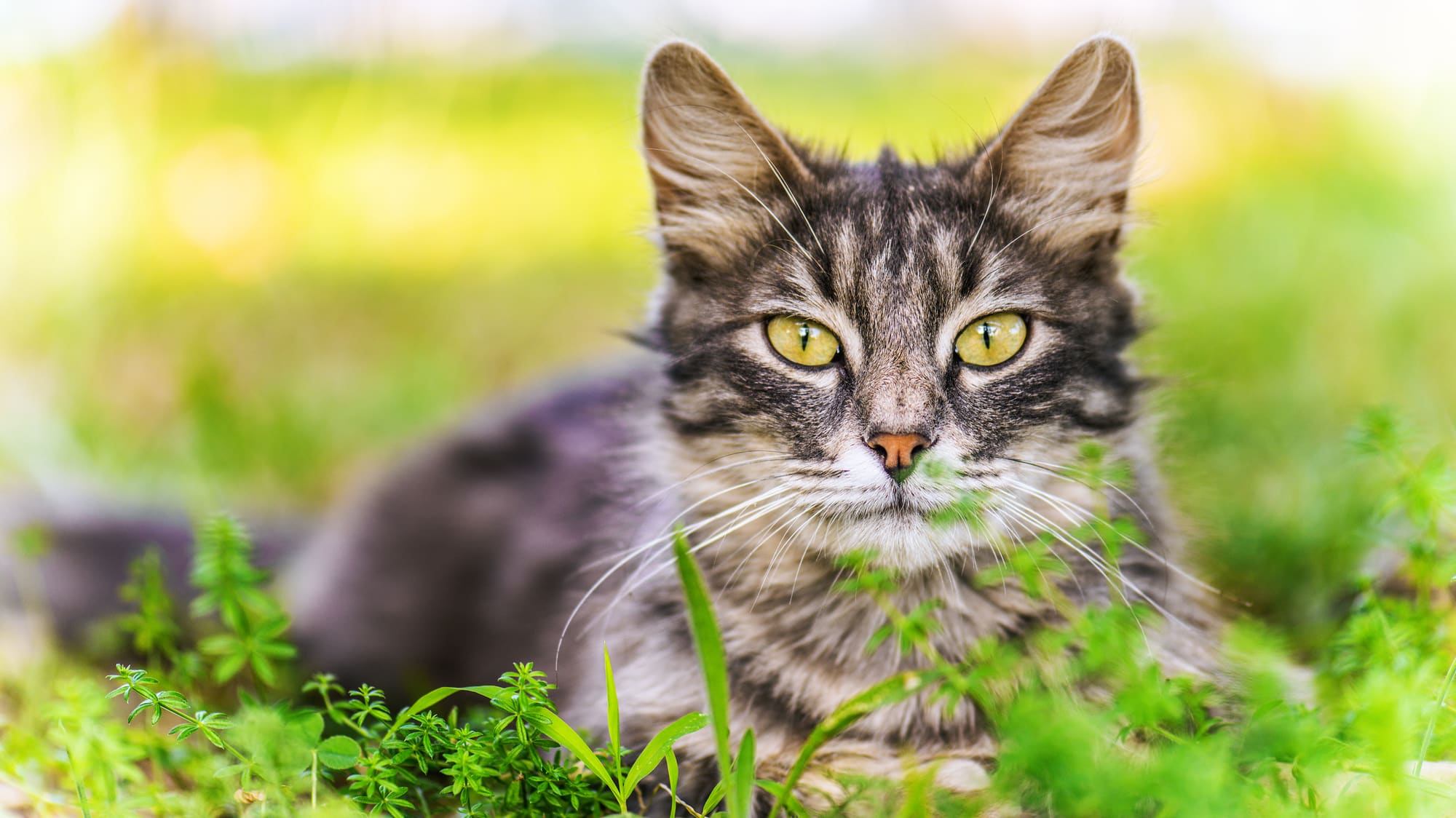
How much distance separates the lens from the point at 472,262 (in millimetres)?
5387

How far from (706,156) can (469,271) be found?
→ 355 cm

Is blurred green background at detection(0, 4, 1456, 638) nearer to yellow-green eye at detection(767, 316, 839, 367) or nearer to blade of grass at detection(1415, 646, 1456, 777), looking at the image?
yellow-green eye at detection(767, 316, 839, 367)

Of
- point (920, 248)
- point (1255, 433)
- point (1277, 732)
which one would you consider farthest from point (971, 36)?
point (1277, 732)

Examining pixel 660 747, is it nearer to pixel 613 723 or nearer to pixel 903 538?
pixel 613 723

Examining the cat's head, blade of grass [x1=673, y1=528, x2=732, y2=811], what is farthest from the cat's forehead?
blade of grass [x1=673, y1=528, x2=732, y2=811]

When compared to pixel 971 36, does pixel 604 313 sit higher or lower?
lower

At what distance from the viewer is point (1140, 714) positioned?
122 cm

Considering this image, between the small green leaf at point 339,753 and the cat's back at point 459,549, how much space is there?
108cm

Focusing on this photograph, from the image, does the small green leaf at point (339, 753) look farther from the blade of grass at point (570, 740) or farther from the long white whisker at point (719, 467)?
the long white whisker at point (719, 467)

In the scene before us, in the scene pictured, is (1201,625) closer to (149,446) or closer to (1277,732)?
(1277,732)

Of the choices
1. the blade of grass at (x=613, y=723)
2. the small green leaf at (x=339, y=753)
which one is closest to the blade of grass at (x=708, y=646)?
the blade of grass at (x=613, y=723)

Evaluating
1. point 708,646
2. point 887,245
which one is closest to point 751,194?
point 887,245

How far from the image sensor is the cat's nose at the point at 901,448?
1.61m

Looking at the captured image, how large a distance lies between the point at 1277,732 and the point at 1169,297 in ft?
10.3
